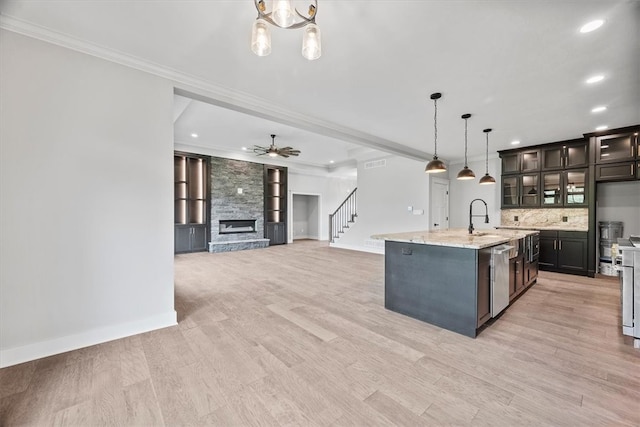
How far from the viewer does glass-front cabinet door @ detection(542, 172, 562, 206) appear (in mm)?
5805

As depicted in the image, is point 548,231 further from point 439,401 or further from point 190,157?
point 190,157

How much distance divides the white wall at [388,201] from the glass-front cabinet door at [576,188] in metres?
2.84

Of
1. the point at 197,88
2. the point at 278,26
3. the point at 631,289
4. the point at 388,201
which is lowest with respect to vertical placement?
the point at 631,289

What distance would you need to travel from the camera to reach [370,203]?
8.57 m

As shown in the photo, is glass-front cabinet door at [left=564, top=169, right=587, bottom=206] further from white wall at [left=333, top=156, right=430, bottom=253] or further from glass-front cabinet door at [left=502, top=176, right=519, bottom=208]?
white wall at [left=333, top=156, right=430, bottom=253]

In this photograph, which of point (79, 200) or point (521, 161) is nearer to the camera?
point (79, 200)

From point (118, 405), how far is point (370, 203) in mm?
7617

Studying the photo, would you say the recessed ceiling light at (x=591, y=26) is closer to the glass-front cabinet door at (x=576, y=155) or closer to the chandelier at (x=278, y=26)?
the chandelier at (x=278, y=26)

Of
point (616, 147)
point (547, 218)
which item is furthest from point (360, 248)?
point (616, 147)

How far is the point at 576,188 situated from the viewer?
5590mm

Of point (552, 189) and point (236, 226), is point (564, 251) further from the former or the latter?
point (236, 226)

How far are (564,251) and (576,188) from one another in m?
1.37

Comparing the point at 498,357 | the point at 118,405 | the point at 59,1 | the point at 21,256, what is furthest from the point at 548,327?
the point at 59,1

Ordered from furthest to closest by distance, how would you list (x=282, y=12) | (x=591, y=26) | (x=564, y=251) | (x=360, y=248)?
(x=360, y=248) < (x=564, y=251) < (x=591, y=26) < (x=282, y=12)
